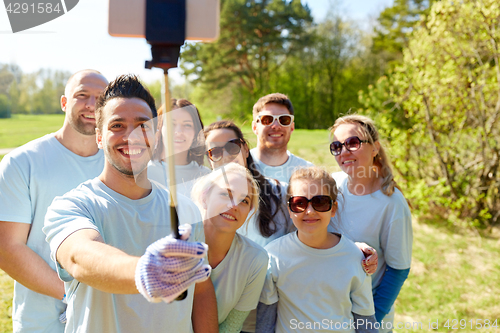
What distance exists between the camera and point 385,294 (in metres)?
2.28

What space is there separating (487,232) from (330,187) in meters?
5.18

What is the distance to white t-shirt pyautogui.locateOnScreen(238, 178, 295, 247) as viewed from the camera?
2359 mm

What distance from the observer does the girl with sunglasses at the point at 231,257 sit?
6.28 feet

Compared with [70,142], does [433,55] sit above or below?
above

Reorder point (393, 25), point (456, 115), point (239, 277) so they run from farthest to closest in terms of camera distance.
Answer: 1. point (393, 25)
2. point (456, 115)
3. point (239, 277)

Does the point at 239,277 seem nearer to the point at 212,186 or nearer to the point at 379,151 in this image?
the point at 212,186

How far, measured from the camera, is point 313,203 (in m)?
2.14

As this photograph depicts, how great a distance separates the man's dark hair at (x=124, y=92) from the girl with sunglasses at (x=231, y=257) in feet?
2.10

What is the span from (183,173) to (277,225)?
29.2 inches

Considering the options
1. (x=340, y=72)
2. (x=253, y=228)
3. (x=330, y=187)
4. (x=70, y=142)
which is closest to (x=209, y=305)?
(x=253, y=228)

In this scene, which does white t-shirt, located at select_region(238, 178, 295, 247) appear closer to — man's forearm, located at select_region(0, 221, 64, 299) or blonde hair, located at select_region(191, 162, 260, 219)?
blonde hair, located at select_region(191, 162, 260, 219)

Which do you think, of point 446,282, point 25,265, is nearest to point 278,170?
point 25,265

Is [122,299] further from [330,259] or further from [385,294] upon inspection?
[385,294]

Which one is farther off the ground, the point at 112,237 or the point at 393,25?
the point at 393,25
